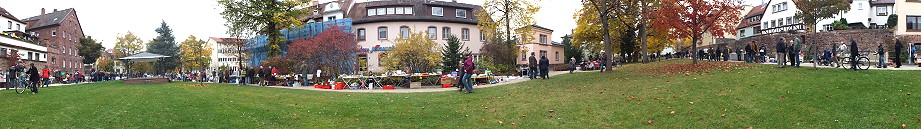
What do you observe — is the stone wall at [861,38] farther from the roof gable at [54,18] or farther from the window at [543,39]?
the roof gable at [54,18]

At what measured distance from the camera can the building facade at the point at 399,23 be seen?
141 feet

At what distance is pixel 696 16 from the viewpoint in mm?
24828

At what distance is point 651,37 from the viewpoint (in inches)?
1666

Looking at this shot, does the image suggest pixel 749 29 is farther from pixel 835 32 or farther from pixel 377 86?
pixel 377 86

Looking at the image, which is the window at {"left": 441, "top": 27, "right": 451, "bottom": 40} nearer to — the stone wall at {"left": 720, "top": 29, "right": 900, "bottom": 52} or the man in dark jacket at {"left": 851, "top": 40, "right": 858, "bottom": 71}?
the stone wall at {"left": 720, "top": 29, "right": 900, "bottom": 52}

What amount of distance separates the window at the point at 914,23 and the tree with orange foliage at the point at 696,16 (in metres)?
30.7

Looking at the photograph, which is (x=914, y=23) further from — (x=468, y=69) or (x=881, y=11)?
(x=468, y=69)

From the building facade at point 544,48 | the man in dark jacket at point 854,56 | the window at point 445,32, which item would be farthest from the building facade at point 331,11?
the man in dark jacket at point 854,56

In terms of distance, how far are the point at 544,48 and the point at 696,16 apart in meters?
30.9

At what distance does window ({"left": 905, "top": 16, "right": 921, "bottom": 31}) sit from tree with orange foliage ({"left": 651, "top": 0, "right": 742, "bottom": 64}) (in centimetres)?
3075

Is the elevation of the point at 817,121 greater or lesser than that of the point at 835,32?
lesser

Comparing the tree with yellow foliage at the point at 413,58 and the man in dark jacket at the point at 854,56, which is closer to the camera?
the man in dark jacket at the point at 854,56

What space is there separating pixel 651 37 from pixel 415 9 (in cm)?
1983

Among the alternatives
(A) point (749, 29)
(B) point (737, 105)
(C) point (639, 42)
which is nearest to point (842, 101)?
(B) point (737, 105)
